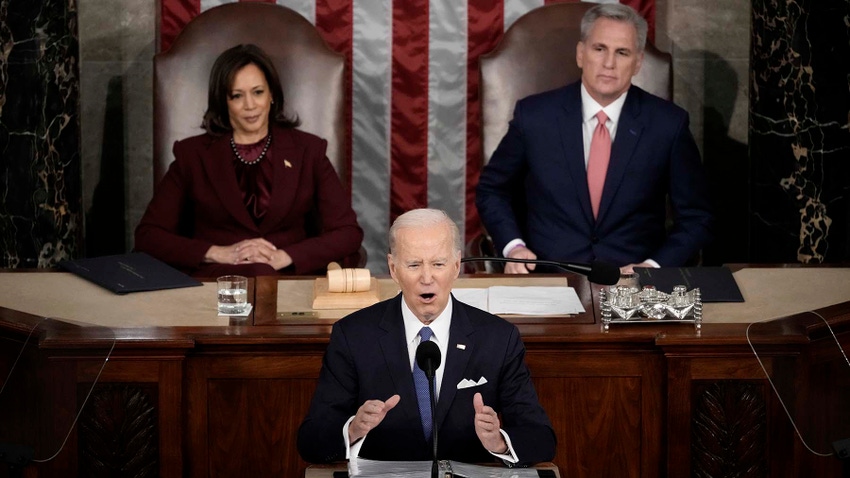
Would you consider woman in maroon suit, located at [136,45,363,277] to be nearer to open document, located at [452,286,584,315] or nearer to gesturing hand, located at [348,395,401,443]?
open document, located at [452,286,584,315]

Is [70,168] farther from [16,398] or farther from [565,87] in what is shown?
[16,398]

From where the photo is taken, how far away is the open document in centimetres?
391

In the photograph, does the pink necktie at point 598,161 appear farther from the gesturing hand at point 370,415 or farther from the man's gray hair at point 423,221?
the gesturing hand at point 370,415

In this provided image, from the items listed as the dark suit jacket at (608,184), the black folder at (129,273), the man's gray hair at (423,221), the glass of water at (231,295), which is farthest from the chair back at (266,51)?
the man's gray hair at (423,221)

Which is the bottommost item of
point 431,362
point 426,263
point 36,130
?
point 431,362

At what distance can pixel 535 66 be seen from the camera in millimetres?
5656

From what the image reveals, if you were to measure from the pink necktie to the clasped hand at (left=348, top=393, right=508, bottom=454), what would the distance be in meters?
2.57

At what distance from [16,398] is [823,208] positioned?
3.56 m

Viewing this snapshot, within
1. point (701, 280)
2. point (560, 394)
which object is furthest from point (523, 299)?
point (701, 280)

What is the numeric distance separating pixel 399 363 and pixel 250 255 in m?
2.17

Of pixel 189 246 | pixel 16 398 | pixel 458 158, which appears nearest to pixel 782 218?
pixel 458 158

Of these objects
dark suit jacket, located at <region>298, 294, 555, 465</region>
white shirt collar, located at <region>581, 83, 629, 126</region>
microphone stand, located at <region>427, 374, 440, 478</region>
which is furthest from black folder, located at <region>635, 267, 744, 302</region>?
microphone stand, located at <region>427, 374, 440, 478</region>

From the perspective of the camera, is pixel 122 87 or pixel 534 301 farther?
pixel 122 87

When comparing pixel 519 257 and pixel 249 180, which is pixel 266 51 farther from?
pixel 519 257
